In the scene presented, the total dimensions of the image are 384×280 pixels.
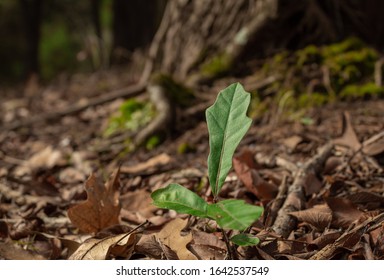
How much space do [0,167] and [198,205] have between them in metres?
2.12

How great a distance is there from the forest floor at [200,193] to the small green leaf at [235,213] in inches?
10.3

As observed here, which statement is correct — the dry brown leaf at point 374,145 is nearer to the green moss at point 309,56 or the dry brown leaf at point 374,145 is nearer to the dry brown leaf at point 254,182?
the dry brown leaf at point 254,182

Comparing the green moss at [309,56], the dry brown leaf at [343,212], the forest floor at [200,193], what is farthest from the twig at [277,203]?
the green moss at [309,56]

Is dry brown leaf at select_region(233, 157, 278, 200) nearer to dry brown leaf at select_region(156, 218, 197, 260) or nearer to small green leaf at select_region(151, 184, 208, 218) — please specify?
dry brown leaf at select_region(156, 218, 197, 260)

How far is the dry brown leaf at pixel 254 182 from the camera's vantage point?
1773mm

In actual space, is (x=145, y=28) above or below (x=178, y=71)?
above

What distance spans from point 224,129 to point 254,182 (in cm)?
56

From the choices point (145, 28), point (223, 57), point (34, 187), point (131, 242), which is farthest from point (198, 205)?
point (145, 28)

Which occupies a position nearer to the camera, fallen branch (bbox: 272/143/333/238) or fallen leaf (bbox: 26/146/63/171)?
fallen branch (bbox: 272/143/333/238)

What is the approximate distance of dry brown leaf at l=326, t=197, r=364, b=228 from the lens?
5.01ft

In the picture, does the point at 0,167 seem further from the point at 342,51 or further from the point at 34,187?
the point at 342,51

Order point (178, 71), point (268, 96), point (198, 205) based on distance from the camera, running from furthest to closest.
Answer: point (178, 71), point (268, 96), point (198, 205)

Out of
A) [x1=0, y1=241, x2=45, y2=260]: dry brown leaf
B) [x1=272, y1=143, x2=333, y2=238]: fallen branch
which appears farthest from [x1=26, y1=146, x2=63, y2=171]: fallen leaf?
[x1=272, y1=143, x2=333, y2=238]: fallen branch
